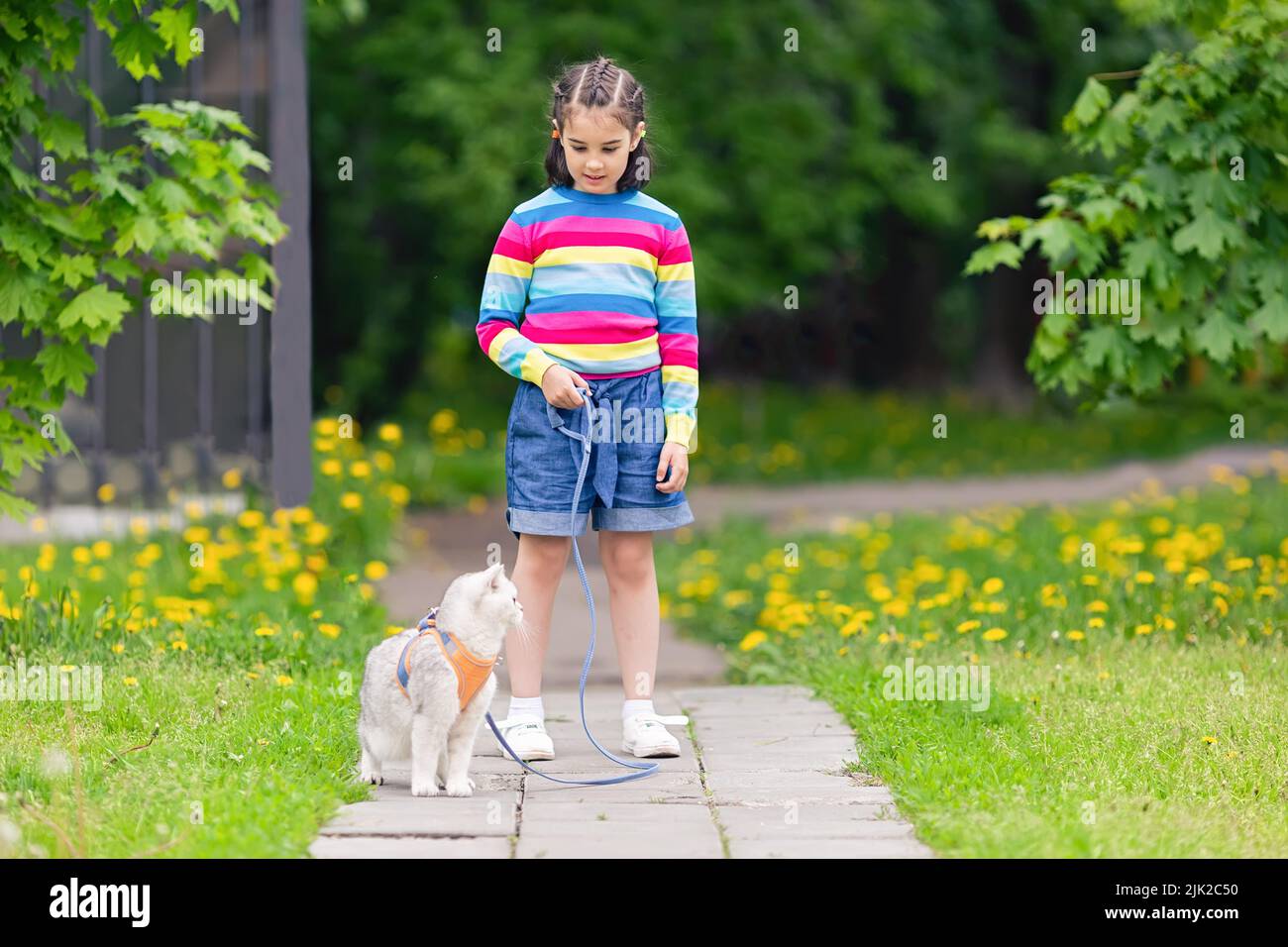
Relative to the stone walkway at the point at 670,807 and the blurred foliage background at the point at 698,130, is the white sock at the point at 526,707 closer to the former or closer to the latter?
the stone walkway at the point at 670,807

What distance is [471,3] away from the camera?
13156mm

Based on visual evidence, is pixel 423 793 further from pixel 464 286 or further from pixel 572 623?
pixel 464 286

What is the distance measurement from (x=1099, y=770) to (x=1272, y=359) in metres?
3.17

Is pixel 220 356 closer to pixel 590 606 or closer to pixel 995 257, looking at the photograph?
pixel 995 257

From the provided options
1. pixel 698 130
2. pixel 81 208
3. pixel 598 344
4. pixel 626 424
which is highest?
pixel 698 130

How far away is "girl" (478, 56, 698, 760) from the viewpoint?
14.1 feet

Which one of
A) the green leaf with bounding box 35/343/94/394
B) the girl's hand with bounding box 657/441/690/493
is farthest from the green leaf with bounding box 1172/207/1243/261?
the green leaf with bounding box 35/343/94/394

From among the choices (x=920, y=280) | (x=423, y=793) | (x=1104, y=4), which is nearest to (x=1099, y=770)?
(x=423, y=793)

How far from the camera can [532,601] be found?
4.50 metres

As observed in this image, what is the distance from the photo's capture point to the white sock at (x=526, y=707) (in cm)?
446

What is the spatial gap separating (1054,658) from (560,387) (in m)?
2.26

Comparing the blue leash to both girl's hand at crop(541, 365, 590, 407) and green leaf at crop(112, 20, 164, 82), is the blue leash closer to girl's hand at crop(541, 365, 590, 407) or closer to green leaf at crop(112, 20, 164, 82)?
girl's hand at crop(541, 365, 590, 407)

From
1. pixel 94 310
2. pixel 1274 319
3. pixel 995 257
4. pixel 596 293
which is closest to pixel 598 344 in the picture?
pixel 596 293
